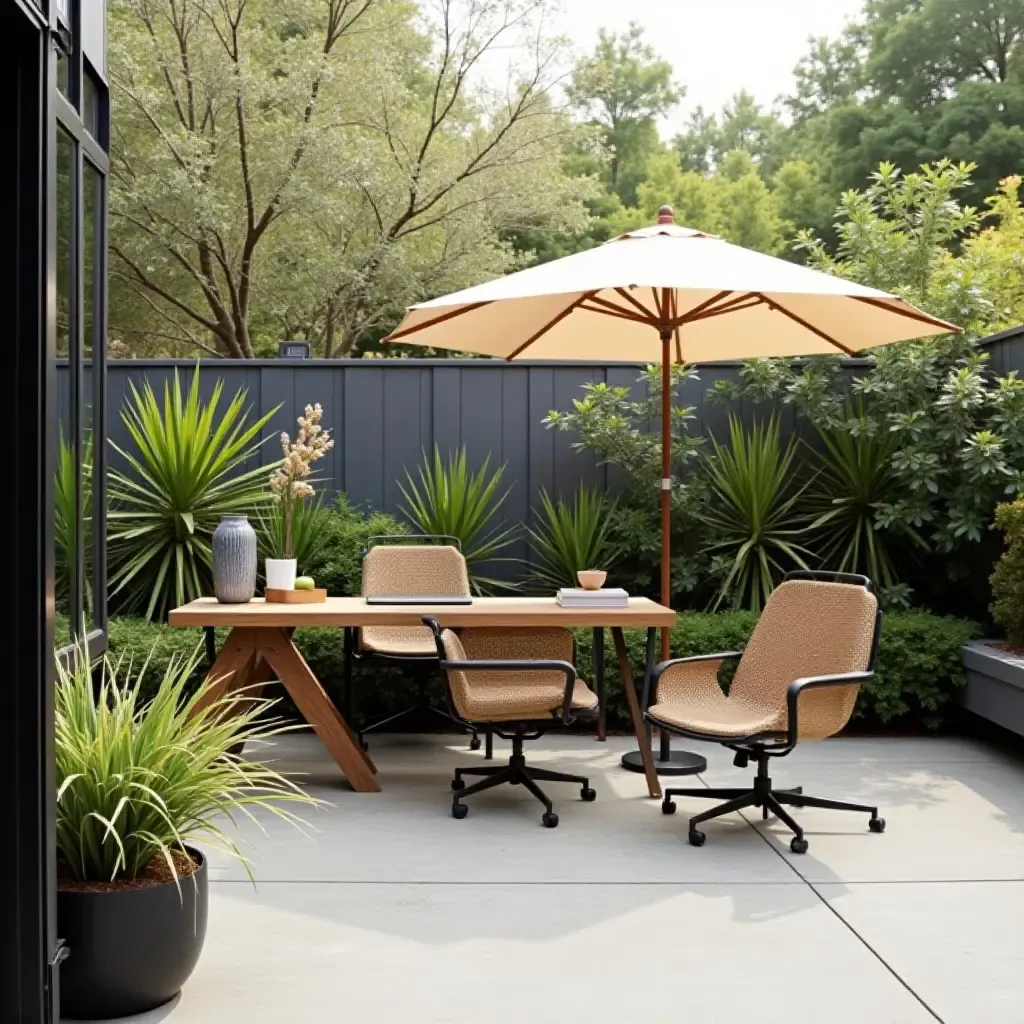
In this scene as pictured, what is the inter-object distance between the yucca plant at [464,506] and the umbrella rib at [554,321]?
1154 mm

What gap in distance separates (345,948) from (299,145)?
36.9ft

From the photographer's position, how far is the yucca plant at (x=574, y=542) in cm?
689

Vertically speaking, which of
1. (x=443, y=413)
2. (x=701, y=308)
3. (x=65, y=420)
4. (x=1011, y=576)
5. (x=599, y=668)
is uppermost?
(x=701, y=308)

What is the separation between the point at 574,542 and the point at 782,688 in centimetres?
221

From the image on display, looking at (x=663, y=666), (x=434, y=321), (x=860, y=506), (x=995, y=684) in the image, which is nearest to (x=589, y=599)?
(x=663, y=666)

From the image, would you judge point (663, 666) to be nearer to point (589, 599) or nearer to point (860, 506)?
point (589, 599)

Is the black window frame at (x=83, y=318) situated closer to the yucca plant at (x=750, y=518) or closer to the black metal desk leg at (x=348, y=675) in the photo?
the black metal desk leg at (x=348, y=675)

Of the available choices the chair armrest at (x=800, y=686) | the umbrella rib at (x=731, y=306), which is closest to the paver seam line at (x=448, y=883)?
the chair armrest at (x=800, y=686)

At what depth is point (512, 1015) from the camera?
2.85 meters

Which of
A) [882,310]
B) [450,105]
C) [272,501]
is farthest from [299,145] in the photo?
[882,310]

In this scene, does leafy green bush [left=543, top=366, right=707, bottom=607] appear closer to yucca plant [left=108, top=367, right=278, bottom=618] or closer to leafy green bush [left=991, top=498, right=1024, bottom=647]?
leafy green bush [left=991, top=498, right=1024, bottom=647]

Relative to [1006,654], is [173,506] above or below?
above

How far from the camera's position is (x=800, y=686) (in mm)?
4180

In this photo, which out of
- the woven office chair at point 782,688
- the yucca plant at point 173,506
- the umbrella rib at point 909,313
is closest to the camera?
the woven office chair at point 782,688
